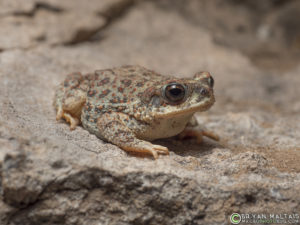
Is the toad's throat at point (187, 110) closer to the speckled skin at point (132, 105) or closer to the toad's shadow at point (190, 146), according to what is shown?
the speckled skin at point (132, 105)

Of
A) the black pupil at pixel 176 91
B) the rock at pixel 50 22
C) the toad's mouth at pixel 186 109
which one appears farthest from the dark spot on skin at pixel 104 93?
the rock at pixel 50 22

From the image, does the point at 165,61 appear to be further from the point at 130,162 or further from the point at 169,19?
the point at 130,162

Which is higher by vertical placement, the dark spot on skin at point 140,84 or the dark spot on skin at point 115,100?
the dark spot on skin at point 140,84

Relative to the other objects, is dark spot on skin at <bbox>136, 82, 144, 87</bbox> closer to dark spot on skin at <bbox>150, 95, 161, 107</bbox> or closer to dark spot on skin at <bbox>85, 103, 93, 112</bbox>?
dark spot on skin at <bbox>150, 95, 161, 107</bbox>

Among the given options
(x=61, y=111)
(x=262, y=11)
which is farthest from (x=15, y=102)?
(x=262, y=11)

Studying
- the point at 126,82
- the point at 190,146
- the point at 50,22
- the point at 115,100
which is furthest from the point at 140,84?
the point at 50,22
